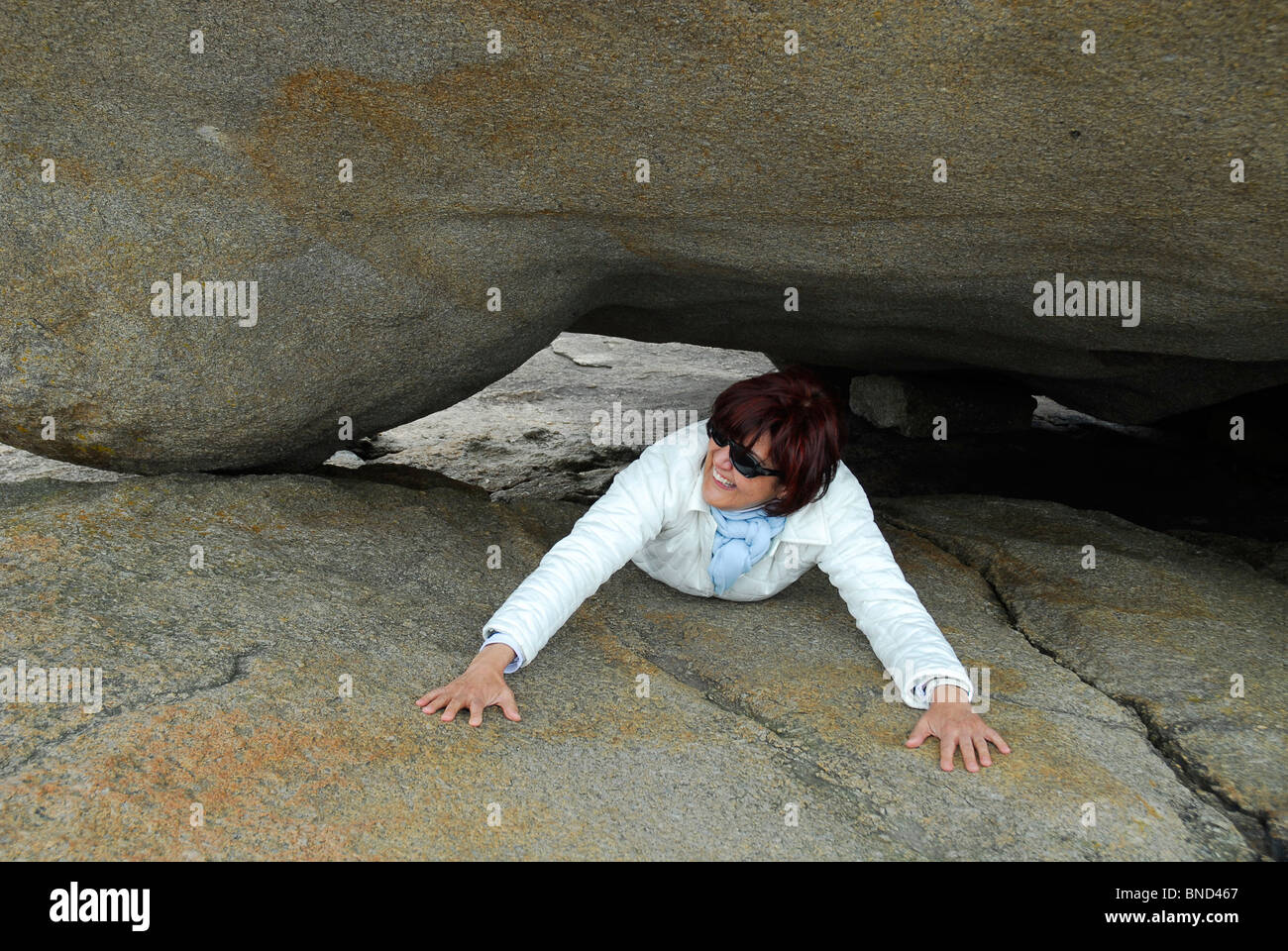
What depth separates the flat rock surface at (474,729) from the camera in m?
1.97

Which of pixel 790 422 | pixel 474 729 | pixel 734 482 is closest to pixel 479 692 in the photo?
pixel 474 729

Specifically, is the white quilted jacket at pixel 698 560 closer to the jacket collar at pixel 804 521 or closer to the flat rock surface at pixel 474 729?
the jacket collar at pixel 804 521

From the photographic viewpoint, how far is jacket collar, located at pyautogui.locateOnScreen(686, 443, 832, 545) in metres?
2.82

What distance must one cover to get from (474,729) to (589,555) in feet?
1.69

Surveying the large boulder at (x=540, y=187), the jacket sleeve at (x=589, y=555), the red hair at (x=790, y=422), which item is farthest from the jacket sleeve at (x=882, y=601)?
the large boulder at (x=540, y=187)

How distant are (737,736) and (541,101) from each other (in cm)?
163

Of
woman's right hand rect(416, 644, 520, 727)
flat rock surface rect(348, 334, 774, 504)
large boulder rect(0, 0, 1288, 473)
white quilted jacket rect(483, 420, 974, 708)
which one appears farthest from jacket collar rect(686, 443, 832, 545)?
flat rock surface rect(348, 334, 774, 504)

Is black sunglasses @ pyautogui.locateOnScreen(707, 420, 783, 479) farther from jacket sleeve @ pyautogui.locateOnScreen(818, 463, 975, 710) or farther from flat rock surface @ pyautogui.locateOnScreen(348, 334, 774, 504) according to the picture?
flat rock surface @ pyautogui.locateOnScreen(348, 334, 774, 504)

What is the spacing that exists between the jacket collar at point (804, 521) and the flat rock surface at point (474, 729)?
31 centimetres

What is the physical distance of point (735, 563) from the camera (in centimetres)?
292

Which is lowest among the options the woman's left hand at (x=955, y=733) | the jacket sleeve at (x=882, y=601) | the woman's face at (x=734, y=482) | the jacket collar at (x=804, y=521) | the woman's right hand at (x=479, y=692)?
the woman's left hand at (x=955, y=733)

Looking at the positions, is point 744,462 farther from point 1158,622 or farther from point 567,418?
point 567,418

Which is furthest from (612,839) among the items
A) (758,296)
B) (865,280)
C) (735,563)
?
(758,296)

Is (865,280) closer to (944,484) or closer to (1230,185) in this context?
(1230,185)
